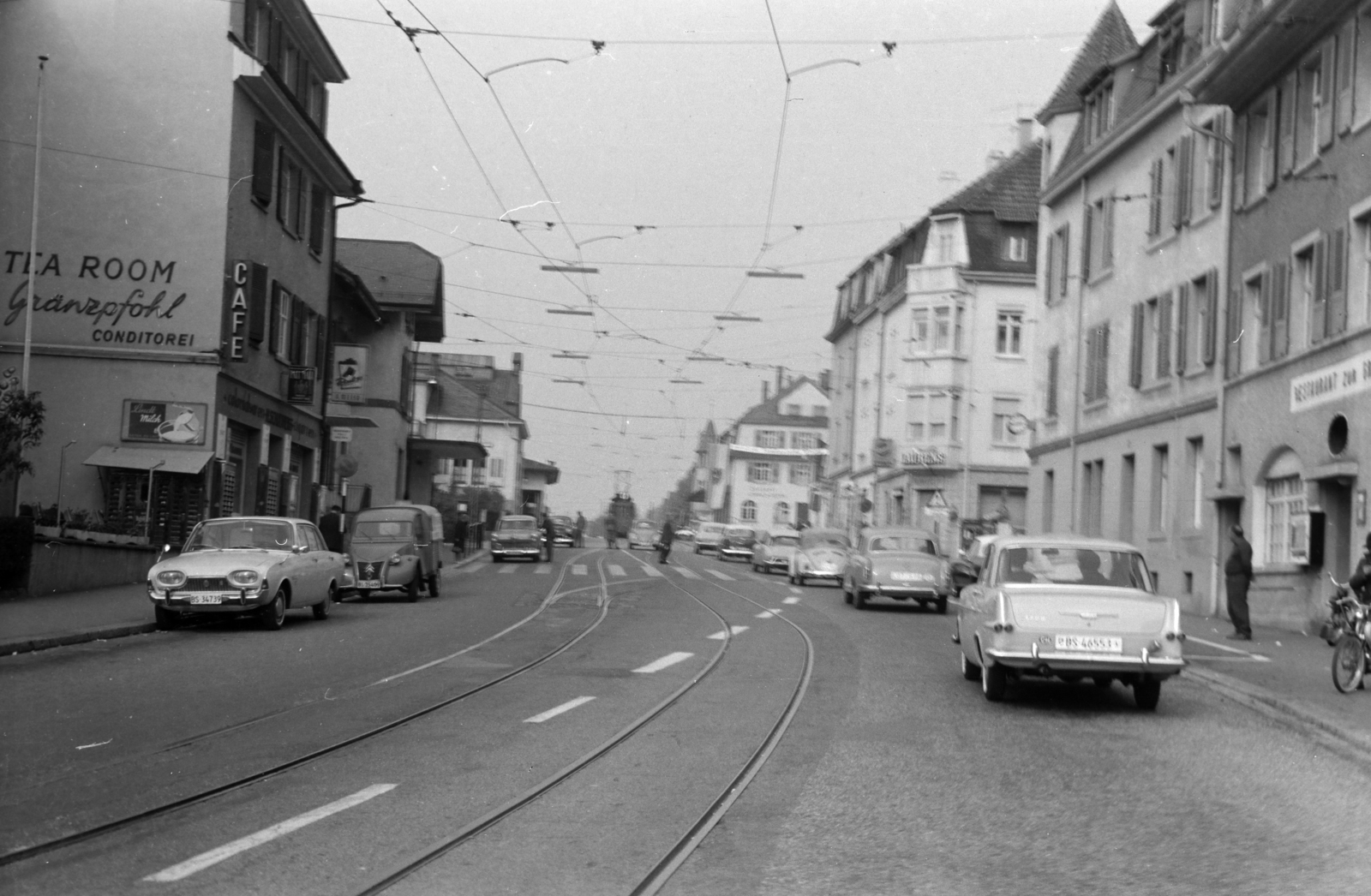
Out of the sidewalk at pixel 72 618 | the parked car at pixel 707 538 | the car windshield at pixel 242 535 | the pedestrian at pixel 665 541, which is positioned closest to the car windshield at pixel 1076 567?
the sidewalk at pixel 72 618

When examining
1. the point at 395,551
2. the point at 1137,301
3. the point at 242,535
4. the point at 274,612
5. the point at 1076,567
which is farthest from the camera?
A: the point at 1137,301

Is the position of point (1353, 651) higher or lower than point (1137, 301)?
lower

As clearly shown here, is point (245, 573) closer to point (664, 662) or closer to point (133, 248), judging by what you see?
point (664, 662)

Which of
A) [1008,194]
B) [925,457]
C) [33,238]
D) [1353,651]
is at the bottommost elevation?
[1353,651]

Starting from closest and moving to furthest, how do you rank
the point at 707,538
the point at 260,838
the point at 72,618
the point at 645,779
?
the point at 260,838, the point at 645,779, the point at 72,618, the point at 707,538

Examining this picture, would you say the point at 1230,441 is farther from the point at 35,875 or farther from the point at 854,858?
the point at 35,875

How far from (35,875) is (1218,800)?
6.30 m

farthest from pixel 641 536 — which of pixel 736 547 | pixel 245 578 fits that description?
pixel 245 578

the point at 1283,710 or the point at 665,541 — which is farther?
the point at 665,541

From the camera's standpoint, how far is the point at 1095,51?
152ft

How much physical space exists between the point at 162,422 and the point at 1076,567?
21582mm

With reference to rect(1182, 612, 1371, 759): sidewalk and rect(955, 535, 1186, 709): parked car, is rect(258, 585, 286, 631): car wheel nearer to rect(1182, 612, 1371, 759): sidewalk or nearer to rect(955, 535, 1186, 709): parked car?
rect(955, 535, 1186, 709): parked car

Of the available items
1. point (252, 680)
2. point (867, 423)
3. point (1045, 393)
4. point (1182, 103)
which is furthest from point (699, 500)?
point (252, 680)

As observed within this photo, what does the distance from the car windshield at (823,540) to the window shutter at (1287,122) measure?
17308 millimetres
